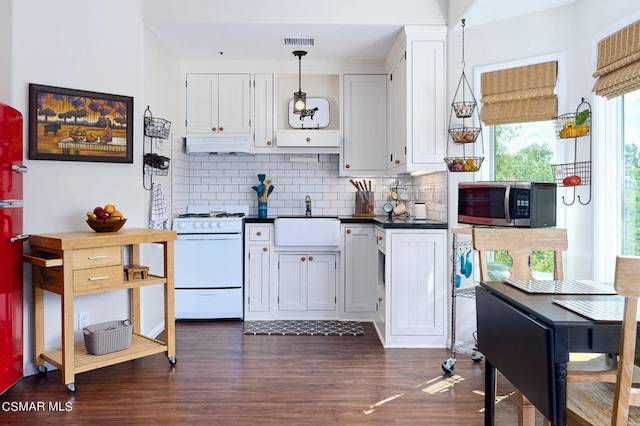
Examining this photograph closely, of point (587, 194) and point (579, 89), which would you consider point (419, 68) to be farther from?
point (587, 194)

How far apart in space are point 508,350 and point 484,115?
2.28 m

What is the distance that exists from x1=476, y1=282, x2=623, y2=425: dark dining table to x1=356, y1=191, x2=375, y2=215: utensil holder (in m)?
2.90

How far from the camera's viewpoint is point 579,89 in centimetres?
299

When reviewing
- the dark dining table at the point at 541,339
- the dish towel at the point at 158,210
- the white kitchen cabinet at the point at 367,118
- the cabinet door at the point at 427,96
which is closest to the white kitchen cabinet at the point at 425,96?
the cabinet door at the point at 427,96

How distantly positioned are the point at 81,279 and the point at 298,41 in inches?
103

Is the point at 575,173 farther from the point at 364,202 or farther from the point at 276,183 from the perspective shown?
the point at 276,183

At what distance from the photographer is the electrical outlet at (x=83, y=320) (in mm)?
3268

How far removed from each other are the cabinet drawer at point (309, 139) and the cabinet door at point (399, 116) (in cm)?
56

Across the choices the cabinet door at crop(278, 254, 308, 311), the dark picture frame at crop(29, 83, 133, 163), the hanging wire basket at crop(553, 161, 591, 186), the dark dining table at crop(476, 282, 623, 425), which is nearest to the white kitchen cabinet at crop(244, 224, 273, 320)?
the cabinet door at crop(278, 254, 308, 311)

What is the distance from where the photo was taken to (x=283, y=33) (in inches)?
153

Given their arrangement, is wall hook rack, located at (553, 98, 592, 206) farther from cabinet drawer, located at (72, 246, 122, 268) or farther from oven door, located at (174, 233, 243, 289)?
cabinet drawer, located at (72, 246, 122, 268)

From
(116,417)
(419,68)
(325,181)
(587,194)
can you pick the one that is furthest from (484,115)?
(116,417)

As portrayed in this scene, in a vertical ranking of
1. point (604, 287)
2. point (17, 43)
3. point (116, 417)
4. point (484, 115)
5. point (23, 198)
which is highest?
point (17, 43)

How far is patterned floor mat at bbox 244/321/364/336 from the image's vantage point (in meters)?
3.94
